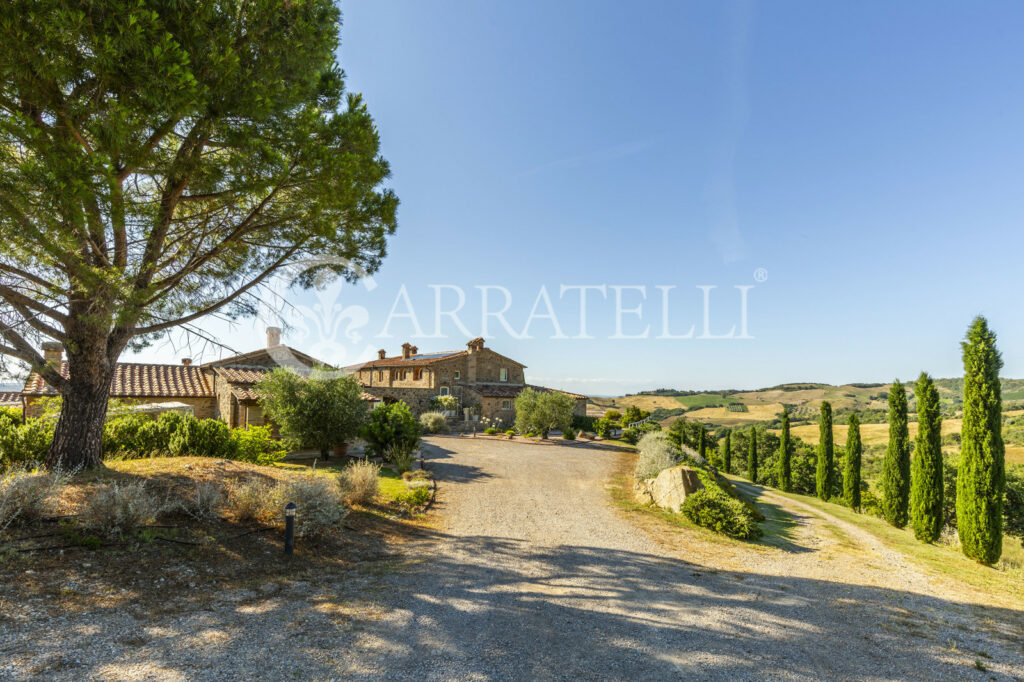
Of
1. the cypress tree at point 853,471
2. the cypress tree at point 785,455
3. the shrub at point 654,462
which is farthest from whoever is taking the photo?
the cypress tree at point 785,455

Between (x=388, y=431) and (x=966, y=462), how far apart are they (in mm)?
16726

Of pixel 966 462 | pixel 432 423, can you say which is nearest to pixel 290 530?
pixel 966 462

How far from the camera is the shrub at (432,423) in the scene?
96.5 feet

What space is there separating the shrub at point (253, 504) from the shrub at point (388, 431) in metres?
8.63

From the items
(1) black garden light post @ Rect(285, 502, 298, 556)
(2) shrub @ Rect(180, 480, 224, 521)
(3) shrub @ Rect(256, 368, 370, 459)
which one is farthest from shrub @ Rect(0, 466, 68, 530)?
(3) shrub @ Rect(256, 368, 370, 459)

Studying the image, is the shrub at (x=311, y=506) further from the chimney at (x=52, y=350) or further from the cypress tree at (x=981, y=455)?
the cypress tree at (x=981, y=455)

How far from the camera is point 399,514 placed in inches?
390

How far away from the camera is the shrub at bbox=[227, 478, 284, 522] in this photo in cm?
772

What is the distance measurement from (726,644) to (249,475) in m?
9.77

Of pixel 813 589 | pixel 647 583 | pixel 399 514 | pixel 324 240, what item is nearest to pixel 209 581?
pixel 399 514

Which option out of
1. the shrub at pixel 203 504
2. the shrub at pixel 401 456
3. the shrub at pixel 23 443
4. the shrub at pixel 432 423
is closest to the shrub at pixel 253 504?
the shrub at pixel 203 504

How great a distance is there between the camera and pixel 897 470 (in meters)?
13.6

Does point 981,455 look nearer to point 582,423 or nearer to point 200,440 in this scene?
point 200,440

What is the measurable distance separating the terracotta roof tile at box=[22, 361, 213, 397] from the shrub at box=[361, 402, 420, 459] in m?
12.2
